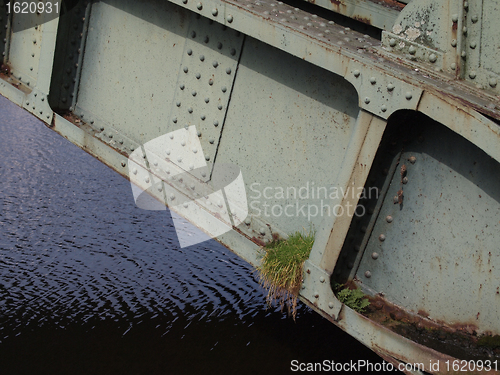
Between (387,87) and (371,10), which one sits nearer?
(387,87)

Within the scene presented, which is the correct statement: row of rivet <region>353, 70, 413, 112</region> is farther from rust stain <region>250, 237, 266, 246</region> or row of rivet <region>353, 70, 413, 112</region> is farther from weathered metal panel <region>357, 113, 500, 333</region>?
rust stain <region>250, 237, 266, 246</region>

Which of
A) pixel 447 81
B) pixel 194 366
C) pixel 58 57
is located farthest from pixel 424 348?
pixel 58 57

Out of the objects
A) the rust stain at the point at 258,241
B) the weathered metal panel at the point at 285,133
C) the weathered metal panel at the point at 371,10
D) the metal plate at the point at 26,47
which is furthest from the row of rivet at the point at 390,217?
the metal plate at the point at 26,47

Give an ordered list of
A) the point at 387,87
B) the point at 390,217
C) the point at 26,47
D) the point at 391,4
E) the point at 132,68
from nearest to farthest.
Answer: the point at 387,87, the point at 390,217, the point at 391,4, the point at 132,68, the point at 26,47

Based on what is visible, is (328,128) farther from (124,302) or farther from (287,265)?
(124,302)

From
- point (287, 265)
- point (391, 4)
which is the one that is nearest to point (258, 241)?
point (287, 265)

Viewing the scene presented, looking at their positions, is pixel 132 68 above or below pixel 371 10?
below

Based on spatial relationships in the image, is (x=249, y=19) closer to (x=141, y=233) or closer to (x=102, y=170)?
(x=141, y=233)
